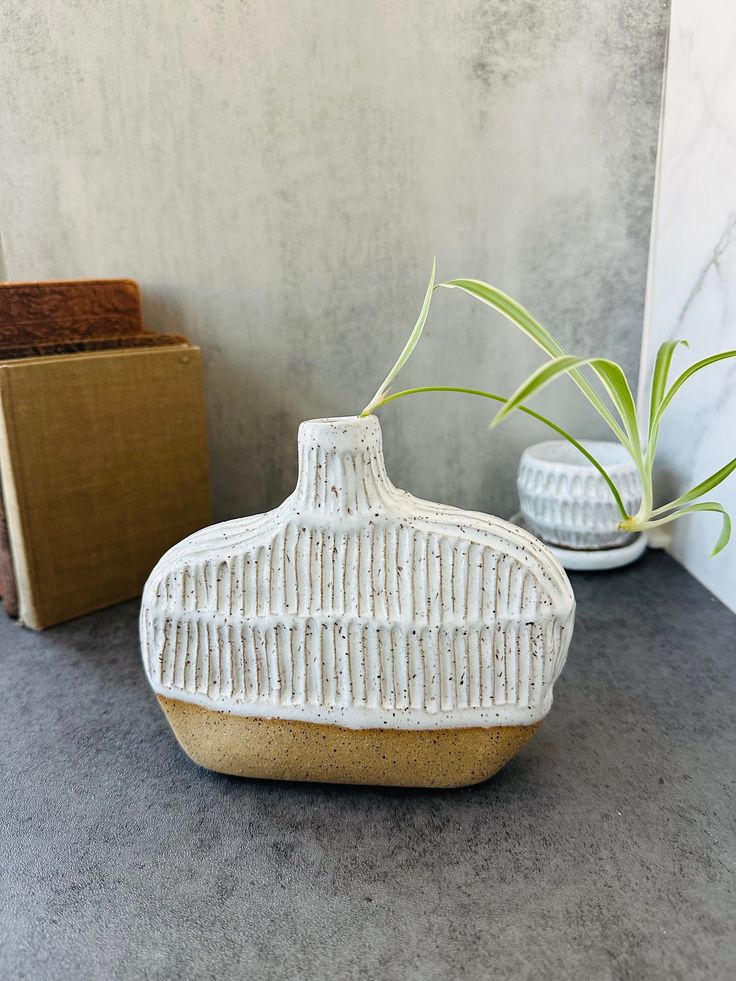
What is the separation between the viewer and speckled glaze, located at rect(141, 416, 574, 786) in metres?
0.75

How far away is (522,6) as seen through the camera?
1.44 m

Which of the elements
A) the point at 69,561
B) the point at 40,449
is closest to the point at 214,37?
the point at 40,449

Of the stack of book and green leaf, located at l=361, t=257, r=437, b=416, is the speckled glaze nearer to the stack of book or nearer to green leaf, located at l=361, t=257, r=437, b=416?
green leaf, located at l=361, t=257, r=437, b=416

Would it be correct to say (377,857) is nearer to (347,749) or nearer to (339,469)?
(347,749)

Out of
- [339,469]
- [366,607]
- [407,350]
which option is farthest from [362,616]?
[407,350]

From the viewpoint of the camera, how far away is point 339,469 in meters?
0.75

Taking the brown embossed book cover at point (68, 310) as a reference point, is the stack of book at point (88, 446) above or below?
below

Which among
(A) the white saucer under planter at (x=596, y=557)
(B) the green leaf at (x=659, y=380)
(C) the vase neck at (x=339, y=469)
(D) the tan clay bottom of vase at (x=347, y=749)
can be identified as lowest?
(A) the white saucer under planter at (x=596, y=557)

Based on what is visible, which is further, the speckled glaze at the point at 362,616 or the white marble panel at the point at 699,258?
the white marble panel at the point at 699,258

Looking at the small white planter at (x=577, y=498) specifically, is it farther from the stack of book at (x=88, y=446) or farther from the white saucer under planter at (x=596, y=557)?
the stack of book at (x=88, y=446)

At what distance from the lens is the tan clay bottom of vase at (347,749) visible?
0.78 meters

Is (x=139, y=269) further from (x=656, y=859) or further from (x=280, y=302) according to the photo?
(x=656, y=859)

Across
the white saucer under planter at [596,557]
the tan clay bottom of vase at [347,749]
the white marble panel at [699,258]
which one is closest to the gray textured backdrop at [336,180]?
the white marble panel at [699,258]

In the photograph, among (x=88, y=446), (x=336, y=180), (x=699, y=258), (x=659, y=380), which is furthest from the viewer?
(x=336, y=180)
